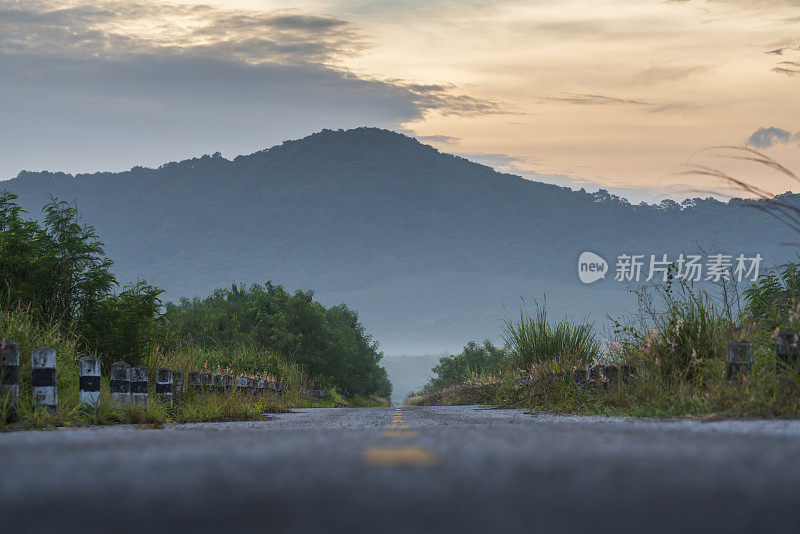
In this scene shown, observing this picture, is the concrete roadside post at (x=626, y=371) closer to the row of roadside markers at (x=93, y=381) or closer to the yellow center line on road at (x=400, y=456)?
the row of roadside markers at (x=93, y=381)

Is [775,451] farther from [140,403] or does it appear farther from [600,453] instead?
[140,403]

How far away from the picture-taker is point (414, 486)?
14.9 ft

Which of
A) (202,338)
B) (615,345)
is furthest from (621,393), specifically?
(202,338)

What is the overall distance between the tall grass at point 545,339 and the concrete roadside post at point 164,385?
8.81 m

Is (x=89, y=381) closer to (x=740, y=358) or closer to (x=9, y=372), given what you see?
(x=9, y=372)

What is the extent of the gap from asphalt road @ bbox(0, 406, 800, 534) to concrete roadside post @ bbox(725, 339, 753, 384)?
440cm

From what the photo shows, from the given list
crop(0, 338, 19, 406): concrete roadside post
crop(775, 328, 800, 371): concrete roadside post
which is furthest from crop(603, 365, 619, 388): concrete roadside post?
crop(0, 338, 19, 406): concrete roadside post

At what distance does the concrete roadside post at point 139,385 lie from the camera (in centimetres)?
1478

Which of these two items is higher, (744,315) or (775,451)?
(744,315)

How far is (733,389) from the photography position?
11008mm

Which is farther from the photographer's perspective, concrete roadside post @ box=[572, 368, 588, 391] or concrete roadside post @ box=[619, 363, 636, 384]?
concrete roadside post @ box=[572, 368, 588, 391]

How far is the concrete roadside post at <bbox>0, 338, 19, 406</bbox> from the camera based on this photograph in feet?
37.7

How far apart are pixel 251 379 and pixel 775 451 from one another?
68.3 ft

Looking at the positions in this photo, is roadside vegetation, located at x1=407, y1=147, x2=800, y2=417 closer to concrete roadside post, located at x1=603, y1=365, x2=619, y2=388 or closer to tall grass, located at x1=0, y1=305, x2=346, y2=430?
concrete roadside post, located at x1=603, y1=365, x2=619, y2=388
